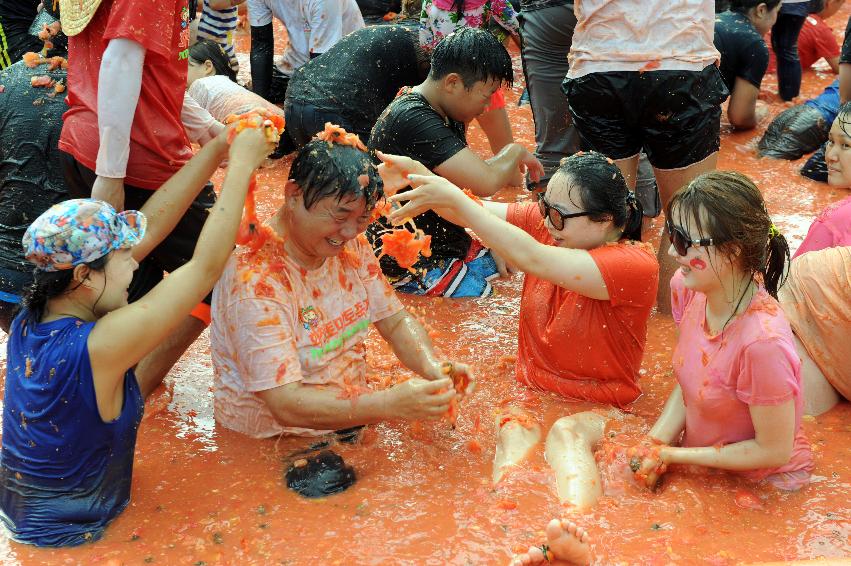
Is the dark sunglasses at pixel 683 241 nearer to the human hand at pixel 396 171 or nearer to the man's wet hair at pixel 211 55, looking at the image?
the human hand at pixel 396 171

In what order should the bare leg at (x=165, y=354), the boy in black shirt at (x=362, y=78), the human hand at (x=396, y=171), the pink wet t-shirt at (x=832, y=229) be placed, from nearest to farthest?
the human hand at (x=396, y=171) → the bare leg at (x=165, y=354) → the pink wet t-shirt at (x=832, y=229) → the boy in black shirt at (x=362, y=78)

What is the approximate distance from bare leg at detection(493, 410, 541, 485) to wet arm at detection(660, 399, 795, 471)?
0.50m

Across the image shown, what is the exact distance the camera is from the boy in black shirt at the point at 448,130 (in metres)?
4.55

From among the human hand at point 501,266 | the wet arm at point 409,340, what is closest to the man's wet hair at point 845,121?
the human hand at point 501,266

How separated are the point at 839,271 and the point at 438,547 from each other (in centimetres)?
198

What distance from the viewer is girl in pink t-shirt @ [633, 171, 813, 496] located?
291 centimetres

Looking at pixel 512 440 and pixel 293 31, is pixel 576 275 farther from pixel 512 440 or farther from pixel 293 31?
pixel 293 31

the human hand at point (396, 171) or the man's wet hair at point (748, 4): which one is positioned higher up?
the human hand at point (396, 171)

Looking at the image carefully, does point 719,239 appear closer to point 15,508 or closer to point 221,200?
point 221,200

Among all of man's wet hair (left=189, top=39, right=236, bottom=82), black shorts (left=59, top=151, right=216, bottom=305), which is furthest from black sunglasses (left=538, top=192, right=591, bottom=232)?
man's wet hair (left=189, top=39, right=236, bottom=82)

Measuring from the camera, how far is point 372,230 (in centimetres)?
489

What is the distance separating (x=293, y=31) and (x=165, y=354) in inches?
159

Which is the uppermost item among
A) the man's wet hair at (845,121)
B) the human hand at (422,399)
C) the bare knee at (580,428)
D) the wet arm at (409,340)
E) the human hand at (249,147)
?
the human hand at (249,147)

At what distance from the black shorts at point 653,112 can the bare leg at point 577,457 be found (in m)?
1.53
